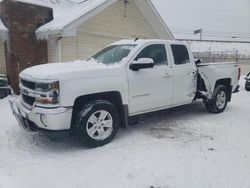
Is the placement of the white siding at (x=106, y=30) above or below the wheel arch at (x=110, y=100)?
above

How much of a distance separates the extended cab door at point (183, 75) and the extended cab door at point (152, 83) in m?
0.23

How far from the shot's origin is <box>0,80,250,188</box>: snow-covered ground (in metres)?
4.03

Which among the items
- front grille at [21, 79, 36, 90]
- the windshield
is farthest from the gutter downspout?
front grille at [21, 79, 36, 90]

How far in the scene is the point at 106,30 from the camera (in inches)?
540

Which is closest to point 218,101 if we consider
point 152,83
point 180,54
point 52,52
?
point 180,54

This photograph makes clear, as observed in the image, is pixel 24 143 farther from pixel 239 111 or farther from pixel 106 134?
pixel 239 111

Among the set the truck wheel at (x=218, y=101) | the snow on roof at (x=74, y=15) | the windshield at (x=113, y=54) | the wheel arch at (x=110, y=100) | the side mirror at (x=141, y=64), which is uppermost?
the snow on roof at (x=74, y=15)

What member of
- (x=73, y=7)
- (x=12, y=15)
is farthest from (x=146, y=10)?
(x=12, y=15)

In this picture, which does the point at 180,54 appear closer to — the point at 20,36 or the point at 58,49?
the point at 58,49

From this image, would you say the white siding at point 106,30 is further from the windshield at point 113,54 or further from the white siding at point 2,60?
the windshield at point 113,54

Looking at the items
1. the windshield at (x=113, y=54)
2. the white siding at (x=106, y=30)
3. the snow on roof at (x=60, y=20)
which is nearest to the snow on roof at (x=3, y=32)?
the snow on roof at (x=60, y=20)

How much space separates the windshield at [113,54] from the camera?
6057 millimetres

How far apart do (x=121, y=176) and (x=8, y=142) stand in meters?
2.47

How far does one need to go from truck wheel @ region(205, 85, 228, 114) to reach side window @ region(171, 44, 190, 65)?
1495mm
